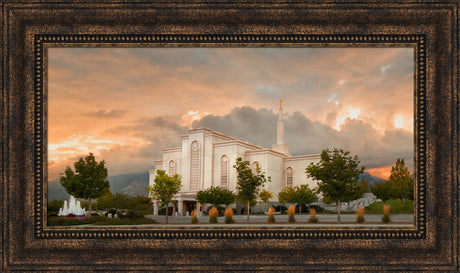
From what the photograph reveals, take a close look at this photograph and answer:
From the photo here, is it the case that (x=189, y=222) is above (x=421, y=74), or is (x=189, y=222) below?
below

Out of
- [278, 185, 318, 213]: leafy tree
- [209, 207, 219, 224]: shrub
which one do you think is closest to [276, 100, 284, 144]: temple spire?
[278, 185, 318, 213]: leafy tree

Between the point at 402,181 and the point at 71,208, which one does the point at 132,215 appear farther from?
the point at 402,181

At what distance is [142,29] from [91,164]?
2.60 m

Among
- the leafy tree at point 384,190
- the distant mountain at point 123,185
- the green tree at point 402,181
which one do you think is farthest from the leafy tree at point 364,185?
the distant mountain at point 123,185

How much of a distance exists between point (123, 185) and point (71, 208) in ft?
3.46

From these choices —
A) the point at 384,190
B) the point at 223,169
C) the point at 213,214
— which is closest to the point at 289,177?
the point at 223,169

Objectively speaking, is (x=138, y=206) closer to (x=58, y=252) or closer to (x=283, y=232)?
(x=58, y=252)

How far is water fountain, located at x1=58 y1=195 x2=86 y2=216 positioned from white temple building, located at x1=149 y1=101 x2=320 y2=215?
189cm

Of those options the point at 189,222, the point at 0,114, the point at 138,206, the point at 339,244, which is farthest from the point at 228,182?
the point at 0,114

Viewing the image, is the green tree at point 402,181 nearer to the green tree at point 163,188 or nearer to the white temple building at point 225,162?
the white temple building at point 225,162

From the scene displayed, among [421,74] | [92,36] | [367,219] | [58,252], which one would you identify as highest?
[92,36]

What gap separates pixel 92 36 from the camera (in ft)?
19.3

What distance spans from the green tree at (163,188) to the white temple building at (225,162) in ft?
0.81

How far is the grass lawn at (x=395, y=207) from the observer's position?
5.82 meters
